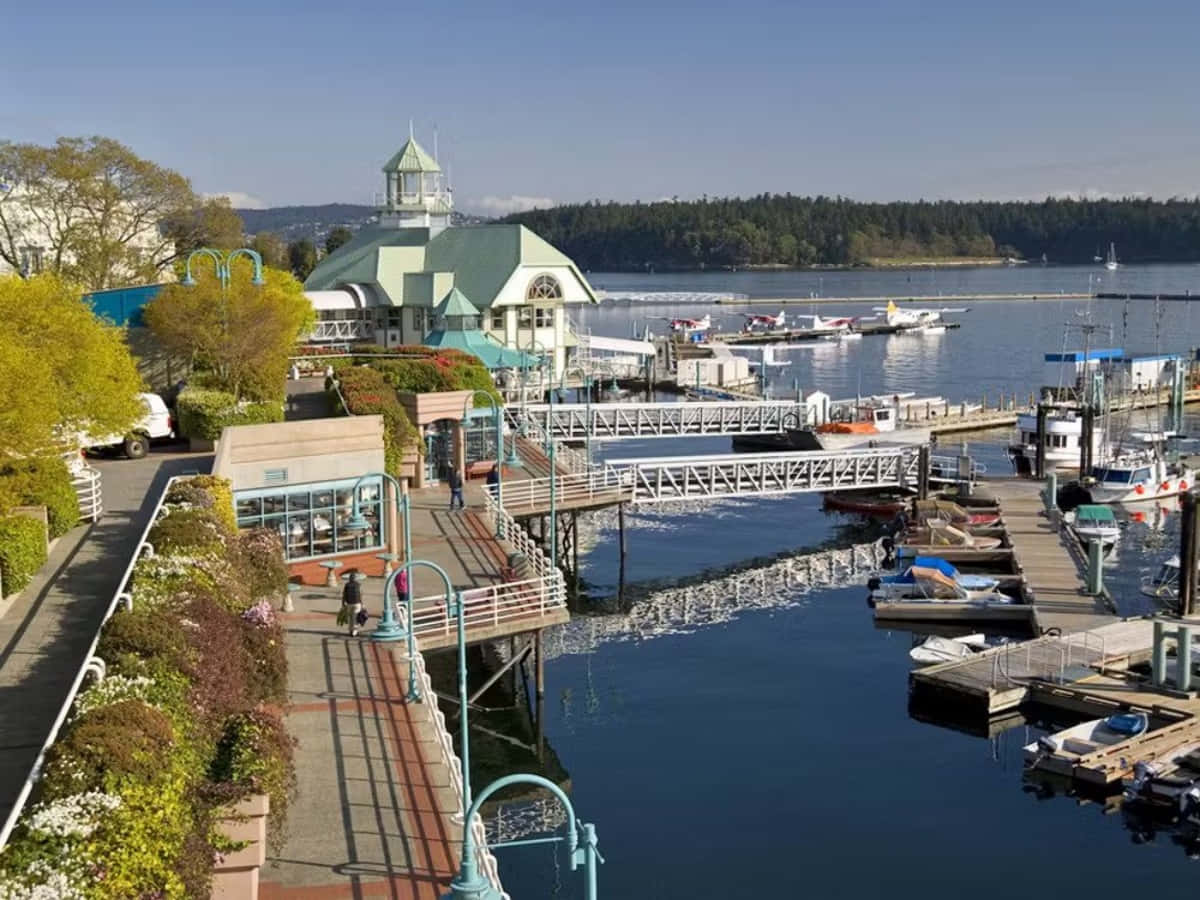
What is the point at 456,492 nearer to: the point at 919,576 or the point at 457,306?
the point at 919,576

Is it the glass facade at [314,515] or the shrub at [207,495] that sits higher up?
the shrub at [207,495]

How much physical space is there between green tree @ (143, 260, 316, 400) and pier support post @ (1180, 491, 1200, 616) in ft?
92.9

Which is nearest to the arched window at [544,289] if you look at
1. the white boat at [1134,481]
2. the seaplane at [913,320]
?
the white boat at [1134,481]

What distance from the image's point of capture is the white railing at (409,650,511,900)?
1700 cm

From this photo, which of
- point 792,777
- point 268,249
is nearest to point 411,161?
point 268,249

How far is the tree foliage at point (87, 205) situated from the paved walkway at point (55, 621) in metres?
34.3

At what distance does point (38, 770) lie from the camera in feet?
46.1

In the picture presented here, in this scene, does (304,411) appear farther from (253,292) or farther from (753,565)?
(753,565)

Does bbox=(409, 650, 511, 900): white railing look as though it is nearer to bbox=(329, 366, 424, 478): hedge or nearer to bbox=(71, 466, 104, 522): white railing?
bbox=(71, 466, 104, 522): white railing

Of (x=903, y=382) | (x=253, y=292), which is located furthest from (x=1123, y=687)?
(x=903, y=382)

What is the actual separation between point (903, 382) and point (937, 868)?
91.9 m

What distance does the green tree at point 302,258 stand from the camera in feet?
460

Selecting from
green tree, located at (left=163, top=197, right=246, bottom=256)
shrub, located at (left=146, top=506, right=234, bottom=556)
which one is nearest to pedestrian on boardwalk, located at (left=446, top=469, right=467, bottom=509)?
shrub, located at (left=146, top=506, right=234, bottom=556)

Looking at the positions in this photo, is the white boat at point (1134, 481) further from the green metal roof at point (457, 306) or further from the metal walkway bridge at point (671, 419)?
the green metal roof at point (457, 306)
